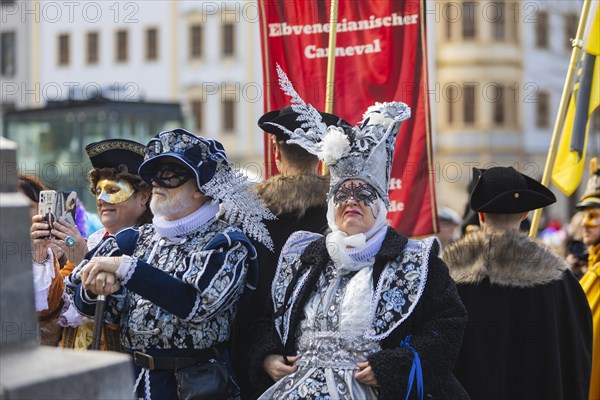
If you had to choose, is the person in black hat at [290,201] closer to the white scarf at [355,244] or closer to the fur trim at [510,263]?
the white scarf at [355,244]

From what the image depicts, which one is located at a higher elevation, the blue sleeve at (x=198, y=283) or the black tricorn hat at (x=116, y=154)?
the black tricorn hat at (x=116, y=154)

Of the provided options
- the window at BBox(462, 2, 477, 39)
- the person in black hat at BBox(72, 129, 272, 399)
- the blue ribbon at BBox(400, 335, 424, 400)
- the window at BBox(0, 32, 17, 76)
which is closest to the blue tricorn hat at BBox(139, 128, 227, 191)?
the person in black hat at BBox(72, 129, 272, 399)

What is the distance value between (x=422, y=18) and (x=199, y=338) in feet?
9.76

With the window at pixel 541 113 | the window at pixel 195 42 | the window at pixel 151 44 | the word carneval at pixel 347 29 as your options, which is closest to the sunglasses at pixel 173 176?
the word carneval at pixel 347 29

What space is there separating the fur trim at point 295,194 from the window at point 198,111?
42961 millimetres

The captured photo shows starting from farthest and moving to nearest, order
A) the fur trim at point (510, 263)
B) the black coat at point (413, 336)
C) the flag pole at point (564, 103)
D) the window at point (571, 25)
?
1. the window at point (571, 25)
2. the flag pole at point (564, 103)
3. the fur trim at point (510, 263)
4. the black coat at point (413, 336)

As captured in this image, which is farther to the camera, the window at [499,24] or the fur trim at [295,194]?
the window at [499,24]

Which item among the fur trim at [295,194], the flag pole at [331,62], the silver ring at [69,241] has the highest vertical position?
the flag pole at [331,62]

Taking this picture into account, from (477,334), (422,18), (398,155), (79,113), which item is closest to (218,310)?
(477,334)

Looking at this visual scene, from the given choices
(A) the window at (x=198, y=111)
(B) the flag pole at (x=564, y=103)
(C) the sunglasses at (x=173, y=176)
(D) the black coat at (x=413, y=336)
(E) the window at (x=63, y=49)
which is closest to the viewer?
(D) the black coat at (x=413, y=336)

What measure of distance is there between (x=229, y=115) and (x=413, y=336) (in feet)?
141

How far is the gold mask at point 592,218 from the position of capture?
723cm

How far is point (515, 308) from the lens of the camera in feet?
18.9

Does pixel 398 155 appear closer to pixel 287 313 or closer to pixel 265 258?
pixel 265 258
